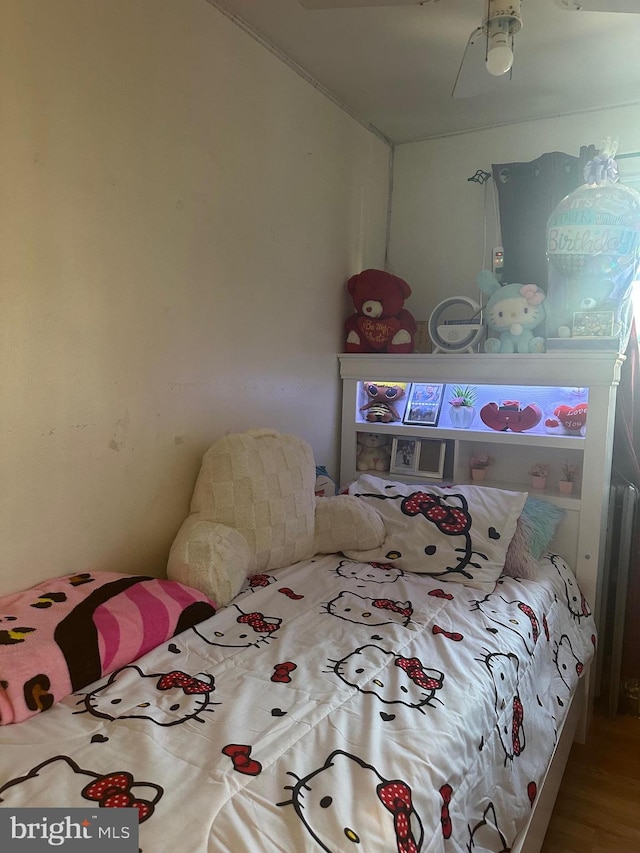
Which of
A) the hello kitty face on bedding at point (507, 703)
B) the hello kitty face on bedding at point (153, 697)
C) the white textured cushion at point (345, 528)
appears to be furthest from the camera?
the white textured cushion at point (345, 528)

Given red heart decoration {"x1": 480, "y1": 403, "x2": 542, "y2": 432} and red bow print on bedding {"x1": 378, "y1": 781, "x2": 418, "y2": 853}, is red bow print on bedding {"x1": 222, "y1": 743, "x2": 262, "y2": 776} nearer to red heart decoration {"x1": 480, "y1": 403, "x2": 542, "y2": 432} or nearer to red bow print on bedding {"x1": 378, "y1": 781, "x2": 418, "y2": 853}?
red bow print on bedding {"x1": 378, "y1": 781, "x2": 418, "y2": 853}

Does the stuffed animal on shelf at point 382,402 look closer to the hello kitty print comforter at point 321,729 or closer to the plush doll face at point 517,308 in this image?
the plush doll face at point 517,308

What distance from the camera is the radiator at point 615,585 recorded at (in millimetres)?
2359

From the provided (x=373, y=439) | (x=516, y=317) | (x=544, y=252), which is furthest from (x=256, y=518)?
(x=544, y=252)

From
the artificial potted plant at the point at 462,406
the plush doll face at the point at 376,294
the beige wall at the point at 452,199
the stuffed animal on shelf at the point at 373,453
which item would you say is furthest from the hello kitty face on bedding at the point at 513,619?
the beige wall at the point at 452,199

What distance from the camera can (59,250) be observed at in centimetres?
150

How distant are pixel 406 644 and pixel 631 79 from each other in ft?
7.45

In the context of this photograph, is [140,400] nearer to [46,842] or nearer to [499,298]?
[46,842]

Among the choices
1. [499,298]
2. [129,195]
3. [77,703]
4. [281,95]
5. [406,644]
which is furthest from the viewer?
[499,298]

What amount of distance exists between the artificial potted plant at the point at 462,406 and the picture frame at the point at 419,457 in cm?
12

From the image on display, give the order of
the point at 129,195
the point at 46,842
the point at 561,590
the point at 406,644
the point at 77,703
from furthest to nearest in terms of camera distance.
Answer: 1. the point at 561,590
2. the point at 129,195
3. the point at 406,644
4. the point at 77,703
5. the point at 46,842

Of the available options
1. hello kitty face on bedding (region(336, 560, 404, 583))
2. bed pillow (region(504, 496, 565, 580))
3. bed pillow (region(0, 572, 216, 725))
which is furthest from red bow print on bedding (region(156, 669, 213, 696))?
bed pillow (region(504, 496, 565, 580))

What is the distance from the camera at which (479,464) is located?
262 centimetres

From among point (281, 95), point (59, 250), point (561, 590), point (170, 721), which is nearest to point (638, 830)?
point (561, 590)
